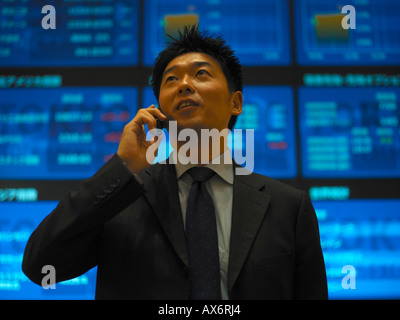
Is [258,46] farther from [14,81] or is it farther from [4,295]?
[4,295]

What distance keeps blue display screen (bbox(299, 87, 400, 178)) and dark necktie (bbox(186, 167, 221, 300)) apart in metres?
1.33

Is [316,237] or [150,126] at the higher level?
[150,126]

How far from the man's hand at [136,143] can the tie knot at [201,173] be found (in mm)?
166

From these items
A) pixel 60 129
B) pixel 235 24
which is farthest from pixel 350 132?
pixel 60 129

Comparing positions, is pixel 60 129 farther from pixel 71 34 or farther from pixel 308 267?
pixel 308 267

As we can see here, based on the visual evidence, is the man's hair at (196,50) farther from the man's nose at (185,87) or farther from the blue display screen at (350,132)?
the blue display screen at (350,132)

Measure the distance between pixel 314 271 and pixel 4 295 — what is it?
1.82 meters

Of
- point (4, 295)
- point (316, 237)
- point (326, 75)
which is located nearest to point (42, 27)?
point (4, 295)

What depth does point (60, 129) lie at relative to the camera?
94.7 inches

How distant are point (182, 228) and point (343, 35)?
6.64ft

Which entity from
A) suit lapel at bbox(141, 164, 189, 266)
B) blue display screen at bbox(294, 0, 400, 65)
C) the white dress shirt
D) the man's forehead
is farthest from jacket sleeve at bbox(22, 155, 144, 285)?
blue display screen at bbox(294, 0, 400, 65)

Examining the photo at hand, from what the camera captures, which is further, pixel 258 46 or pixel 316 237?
pixel 258 46

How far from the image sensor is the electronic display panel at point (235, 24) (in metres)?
2.53

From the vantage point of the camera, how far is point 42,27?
8.32 ft
